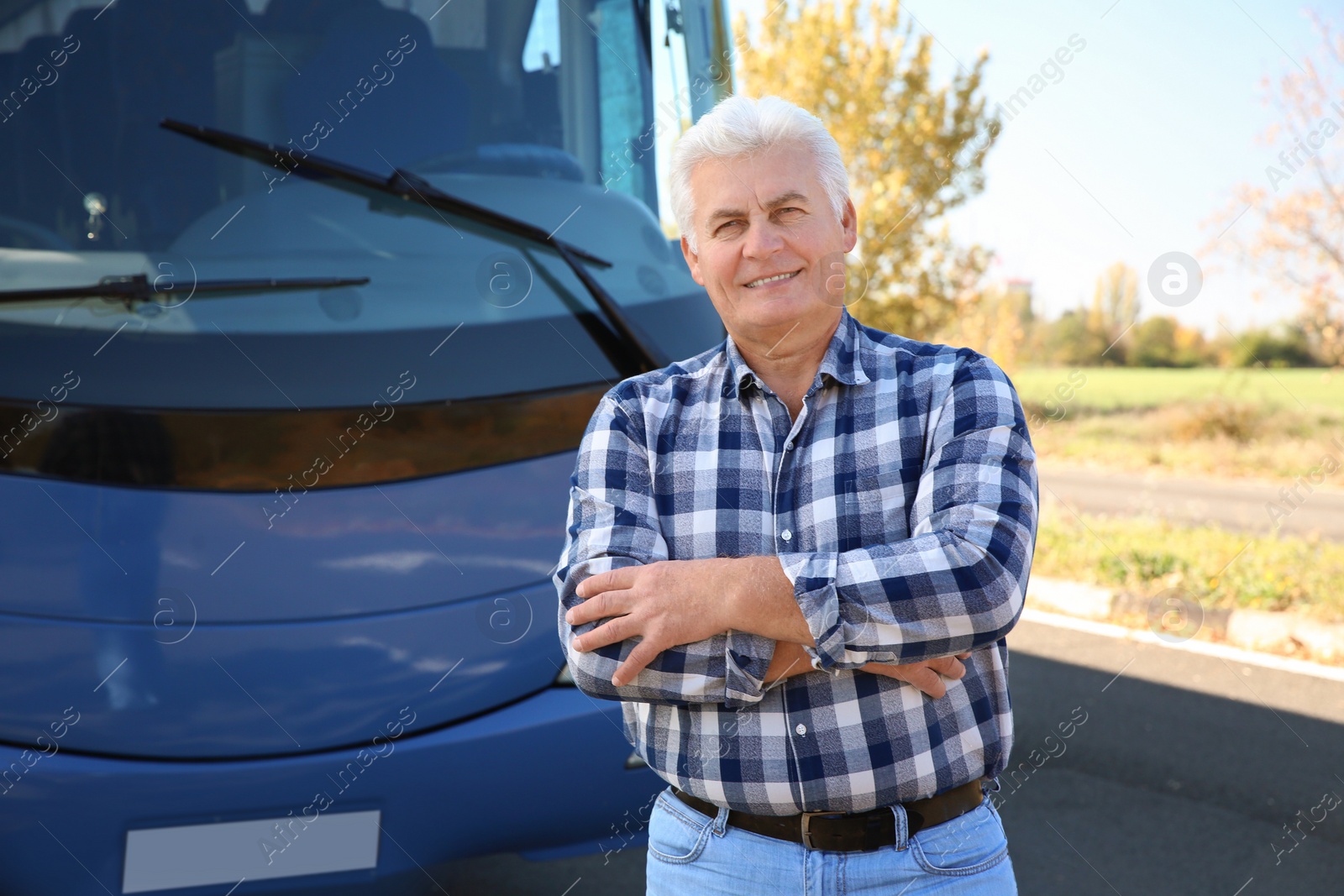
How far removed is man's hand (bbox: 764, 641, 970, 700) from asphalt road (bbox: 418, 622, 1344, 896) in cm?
127

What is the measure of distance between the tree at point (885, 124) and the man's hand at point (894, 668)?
11.7 m

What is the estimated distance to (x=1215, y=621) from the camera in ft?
20.2

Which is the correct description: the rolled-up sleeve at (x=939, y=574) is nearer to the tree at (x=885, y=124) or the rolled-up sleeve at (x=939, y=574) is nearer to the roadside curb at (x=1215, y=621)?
the roadside curb at (x=1215, y=621)

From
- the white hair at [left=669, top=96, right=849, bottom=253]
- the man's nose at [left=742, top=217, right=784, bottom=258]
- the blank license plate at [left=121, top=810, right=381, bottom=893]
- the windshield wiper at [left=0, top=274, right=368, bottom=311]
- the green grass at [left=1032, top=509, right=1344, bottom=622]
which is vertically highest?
the white hair at [left=669, top=96, right=849, bottom=253]

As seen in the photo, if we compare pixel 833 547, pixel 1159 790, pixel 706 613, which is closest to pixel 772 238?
pixel 833 547

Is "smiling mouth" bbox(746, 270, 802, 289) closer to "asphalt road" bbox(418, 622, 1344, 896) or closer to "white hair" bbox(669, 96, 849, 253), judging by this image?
"white hair" bbox(669, 96, 849, 253)

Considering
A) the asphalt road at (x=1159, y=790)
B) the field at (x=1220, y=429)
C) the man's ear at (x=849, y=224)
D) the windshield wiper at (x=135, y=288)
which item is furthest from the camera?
the field at (x=1220, y=429)

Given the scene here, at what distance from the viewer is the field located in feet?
47.5

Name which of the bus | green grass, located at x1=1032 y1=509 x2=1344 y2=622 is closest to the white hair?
the bus

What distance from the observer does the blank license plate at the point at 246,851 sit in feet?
7.23

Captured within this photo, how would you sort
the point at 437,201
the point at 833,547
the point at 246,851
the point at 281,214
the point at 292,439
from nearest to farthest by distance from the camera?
the point at 833,547
the point at 246,851
the point at 292,439
the point at 281,214
the point at 437,201

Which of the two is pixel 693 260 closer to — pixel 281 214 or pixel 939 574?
pixel 939 574

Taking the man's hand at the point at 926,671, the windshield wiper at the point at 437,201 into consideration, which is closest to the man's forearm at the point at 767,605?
the man's hand at the point at 926,671

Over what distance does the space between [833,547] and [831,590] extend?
0.14m
